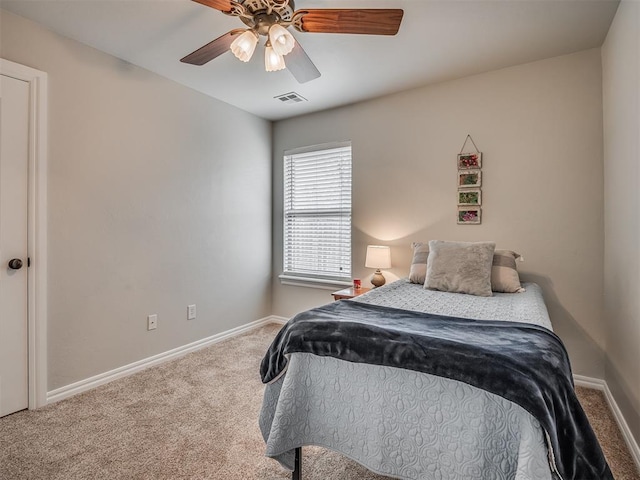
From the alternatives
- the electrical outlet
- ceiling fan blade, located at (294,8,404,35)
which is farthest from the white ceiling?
the electrical outlet

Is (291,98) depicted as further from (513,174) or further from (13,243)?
(13,243)

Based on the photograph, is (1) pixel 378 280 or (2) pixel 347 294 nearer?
(2) pixel 347 294

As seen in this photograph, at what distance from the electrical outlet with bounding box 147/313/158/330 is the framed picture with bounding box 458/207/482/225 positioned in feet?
9.15

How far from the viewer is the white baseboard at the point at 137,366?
2352 mm

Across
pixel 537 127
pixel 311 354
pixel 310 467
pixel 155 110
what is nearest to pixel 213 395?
pixel 310 467

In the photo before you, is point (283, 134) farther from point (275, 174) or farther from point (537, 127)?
point (537, 127)

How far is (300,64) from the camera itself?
207cm

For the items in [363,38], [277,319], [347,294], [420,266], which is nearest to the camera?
[363,38]

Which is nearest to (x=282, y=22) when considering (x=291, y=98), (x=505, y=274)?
(x=291, y=98)

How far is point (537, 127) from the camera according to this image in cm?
271

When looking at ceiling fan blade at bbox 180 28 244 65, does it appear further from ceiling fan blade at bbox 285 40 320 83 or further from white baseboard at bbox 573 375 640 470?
white baseboard at bbox 573 375 640 470

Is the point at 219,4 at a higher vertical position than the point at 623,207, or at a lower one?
higher

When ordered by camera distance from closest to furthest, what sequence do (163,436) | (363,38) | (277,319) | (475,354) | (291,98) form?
(475,354), (163,436), (363,38), (291,98), (277,319)

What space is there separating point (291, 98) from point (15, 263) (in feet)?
8.55
